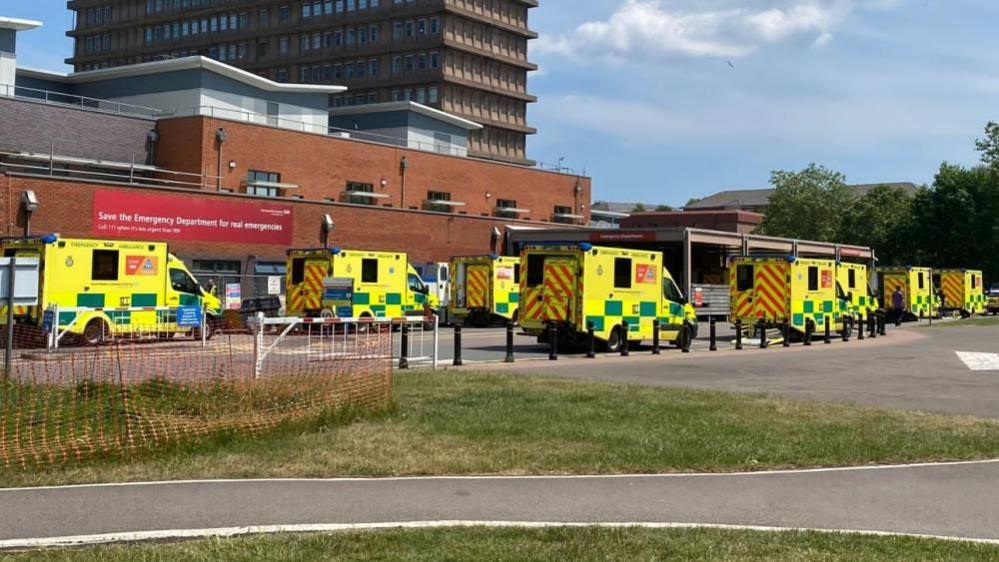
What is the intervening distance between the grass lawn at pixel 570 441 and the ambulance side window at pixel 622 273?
11315 millimetres

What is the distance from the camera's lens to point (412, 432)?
10.9 m

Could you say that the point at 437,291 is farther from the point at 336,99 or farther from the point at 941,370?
the point at 336,99

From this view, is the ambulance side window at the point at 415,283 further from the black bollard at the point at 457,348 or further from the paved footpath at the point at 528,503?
the paved footpath at the point at 528,503

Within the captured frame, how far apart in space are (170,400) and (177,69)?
44.6 meters

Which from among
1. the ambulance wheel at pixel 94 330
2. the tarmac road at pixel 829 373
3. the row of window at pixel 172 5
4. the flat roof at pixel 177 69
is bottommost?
the tarmac road at pixel 829 373

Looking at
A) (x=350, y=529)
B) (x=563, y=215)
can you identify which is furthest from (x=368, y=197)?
(x=350, y=529)

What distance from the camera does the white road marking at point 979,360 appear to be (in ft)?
70.0

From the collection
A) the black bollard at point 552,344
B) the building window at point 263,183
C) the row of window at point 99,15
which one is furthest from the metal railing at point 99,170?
the row of window at point 99,15

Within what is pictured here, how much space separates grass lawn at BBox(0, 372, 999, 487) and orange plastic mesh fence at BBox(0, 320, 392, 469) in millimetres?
335

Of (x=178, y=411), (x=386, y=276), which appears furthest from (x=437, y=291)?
(x=178, y=411)

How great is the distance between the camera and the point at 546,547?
20.8 feet

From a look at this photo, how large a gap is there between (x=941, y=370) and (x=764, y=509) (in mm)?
14714

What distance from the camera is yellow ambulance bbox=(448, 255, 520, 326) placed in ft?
128

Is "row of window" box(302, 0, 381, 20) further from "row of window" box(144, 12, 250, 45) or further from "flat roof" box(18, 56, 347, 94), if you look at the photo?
"flat roof" box(18, 56, 347, 94)
